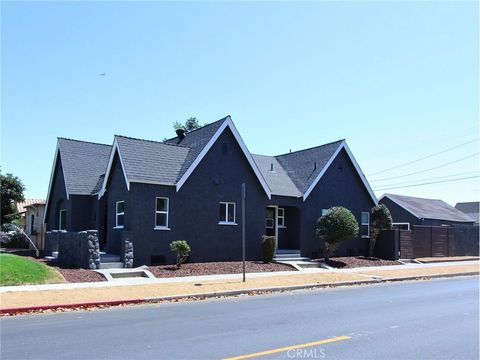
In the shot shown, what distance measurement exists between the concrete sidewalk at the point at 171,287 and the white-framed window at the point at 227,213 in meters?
3.95

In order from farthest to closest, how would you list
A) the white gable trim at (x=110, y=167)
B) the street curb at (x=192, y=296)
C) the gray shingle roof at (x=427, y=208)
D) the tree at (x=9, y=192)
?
1. the gray shingle roof at (x=427, y=208)
2. the tree at (x=9, y=192)
3. the white gable trim at (x=110, y=167)
4. the street curb at (x=192, y=296)

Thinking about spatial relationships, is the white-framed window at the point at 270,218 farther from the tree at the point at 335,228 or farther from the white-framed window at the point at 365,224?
the white-framed window at the point at 365,224

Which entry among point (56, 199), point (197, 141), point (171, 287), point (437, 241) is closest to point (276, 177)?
point (197, 141)

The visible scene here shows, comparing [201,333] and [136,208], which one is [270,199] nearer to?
[136,208]

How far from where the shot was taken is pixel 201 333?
8438 millimetres

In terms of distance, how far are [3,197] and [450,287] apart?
28421mm

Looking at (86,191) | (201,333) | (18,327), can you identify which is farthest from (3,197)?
(201,333)

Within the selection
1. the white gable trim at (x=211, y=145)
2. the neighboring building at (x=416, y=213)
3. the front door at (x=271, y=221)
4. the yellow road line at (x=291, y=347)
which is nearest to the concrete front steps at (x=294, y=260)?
the front door at (x=271, y=221)

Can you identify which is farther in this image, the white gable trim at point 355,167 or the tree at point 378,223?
the tree at point 378,223

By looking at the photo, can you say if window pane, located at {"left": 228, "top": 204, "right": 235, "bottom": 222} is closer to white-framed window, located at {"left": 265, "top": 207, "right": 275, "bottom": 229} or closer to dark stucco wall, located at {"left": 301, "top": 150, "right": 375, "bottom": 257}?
white-framed window, located at {"left": 265, "top": 207, "right": 275, "bottom": 229}

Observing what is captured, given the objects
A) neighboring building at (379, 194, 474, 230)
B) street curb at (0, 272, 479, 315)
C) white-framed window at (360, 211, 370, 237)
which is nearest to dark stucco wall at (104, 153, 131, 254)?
street curb at (0, 272, 479, 315)

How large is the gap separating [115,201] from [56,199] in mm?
6241

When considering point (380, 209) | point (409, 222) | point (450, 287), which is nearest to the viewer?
point (450, 287)

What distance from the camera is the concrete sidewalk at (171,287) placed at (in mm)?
12102
